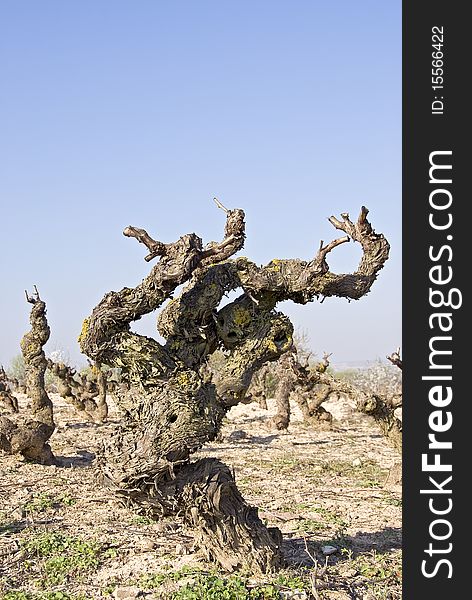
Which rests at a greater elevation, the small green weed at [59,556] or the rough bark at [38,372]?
the rough bark at [38,372]

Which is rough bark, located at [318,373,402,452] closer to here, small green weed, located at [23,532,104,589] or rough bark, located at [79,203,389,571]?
rough bark, located at [79,203,389,571]

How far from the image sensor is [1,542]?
29.5 ft

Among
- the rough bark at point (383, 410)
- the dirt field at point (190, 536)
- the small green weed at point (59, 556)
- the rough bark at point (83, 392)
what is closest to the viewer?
the dirt field at point (190, 536)

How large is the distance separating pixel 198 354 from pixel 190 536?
2545 mm

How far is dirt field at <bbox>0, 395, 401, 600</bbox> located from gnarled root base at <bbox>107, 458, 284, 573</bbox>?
20 centimetres

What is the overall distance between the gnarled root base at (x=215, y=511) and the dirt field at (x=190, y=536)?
202mm

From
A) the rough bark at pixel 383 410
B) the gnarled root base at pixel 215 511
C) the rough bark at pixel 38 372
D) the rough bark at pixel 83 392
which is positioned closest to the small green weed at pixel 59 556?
the gnarled root base at pixel 215 511

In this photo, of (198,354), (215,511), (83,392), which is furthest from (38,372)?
(215,511)

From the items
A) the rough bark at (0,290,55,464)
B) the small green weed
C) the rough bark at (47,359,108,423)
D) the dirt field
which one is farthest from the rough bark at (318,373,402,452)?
the rough bark at (47,359,108,423)

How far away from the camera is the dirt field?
24.6ft

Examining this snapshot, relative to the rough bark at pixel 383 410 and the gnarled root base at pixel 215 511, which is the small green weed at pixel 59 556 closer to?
the gnarled root base at pixel 215 511

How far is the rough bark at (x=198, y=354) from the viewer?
753 centimetres

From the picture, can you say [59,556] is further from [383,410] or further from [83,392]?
[83,392]

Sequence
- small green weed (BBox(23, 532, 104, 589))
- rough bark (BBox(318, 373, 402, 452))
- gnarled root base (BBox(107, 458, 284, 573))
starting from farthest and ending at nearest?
rough bark (BBox(318, 373, 402, 452)), small green weed (BBox(23, 532, 104, 589)), gnarled root base (BBox(107, 458, 284, 573))
